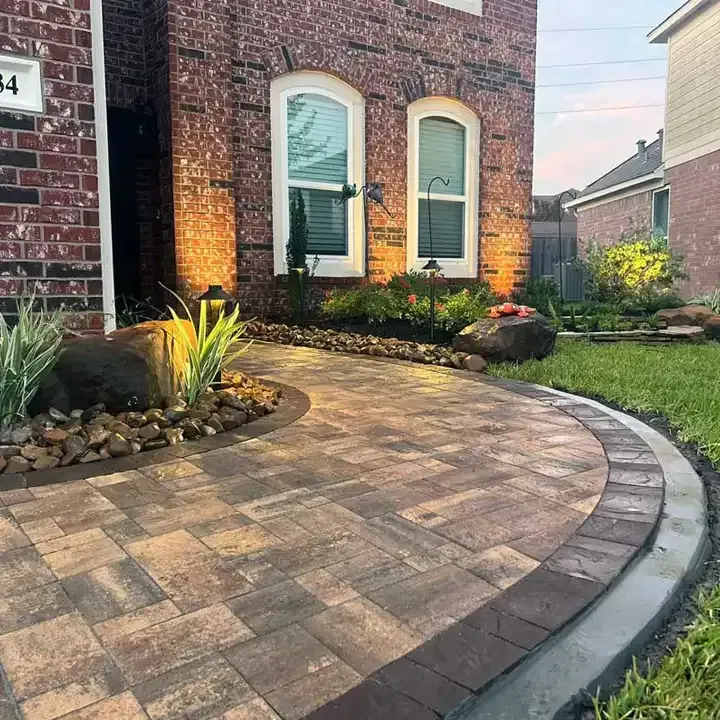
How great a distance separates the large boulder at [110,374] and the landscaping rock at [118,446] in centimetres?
45

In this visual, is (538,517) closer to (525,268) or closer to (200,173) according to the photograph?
(200,173)

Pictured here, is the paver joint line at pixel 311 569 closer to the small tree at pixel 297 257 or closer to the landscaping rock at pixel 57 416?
the landscaping rock at pixel 57 416

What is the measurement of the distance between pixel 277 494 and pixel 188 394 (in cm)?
150

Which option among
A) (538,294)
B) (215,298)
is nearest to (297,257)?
(215,298)

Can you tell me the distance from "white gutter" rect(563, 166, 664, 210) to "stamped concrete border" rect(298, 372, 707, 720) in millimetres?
13747

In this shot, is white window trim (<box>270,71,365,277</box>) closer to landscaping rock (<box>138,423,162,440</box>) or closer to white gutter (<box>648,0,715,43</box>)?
landscaping rock (<box>138,423,162,440</box>)

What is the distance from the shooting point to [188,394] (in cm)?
376

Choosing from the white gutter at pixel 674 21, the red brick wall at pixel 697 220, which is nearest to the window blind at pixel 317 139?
the red brick wall at pixel 697 220

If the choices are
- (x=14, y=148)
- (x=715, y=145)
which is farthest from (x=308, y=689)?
(x=715, y=145)

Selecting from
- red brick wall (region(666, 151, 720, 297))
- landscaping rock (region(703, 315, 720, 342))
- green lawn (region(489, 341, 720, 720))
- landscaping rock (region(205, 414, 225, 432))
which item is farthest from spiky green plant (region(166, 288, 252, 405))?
red brick wall (region(666, 151, 720, 297))

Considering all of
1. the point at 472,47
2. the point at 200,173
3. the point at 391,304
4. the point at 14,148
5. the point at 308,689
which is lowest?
the point at 308,689

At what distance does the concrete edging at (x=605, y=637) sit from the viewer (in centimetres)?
129

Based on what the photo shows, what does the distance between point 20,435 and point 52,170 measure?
158cm

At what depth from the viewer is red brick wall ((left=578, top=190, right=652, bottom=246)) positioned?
15062 mm
